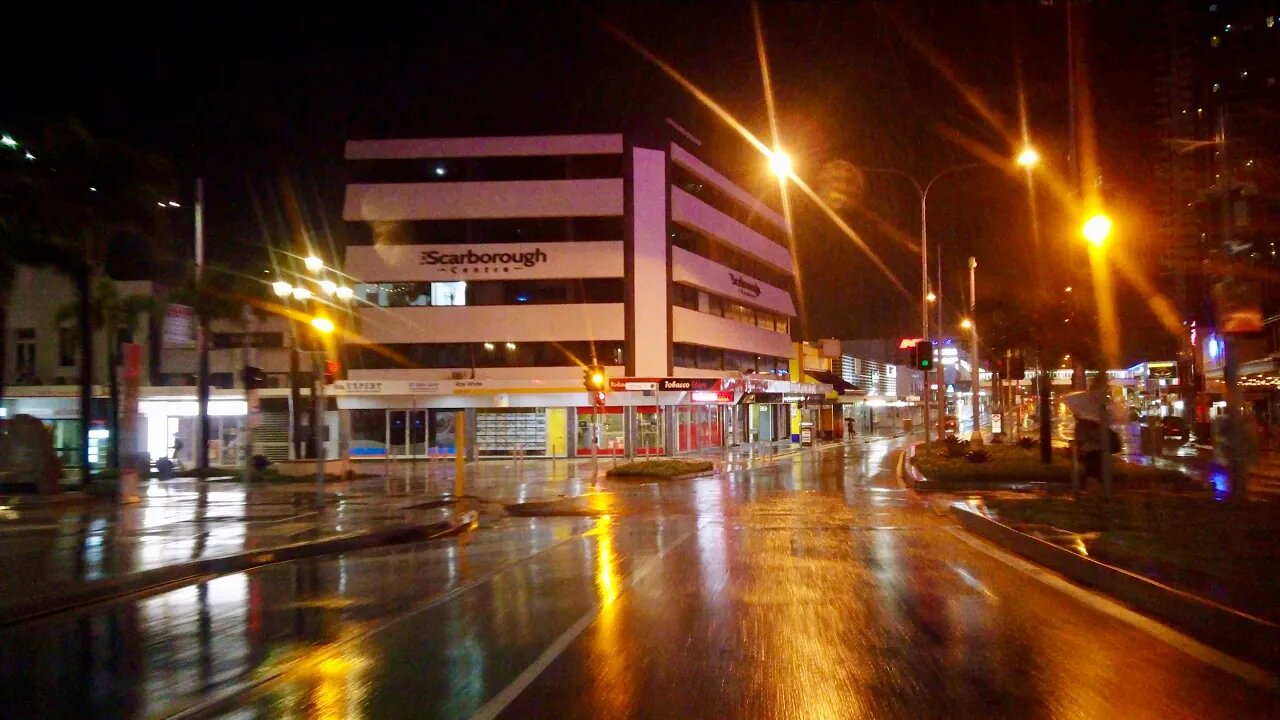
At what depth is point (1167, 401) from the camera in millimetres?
86375

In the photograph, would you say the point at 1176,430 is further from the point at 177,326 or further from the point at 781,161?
the point at 177,326

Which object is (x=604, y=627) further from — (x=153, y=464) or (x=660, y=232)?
(x=660, y=232)

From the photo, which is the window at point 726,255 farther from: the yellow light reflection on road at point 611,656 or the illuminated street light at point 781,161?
the yellow light reflection on road at point 611,656

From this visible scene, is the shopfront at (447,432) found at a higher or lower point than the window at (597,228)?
lower

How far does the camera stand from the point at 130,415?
22.0m

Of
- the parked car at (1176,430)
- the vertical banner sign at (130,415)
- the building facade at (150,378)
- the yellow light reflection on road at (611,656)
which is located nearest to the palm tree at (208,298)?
the building facade at (150,378)

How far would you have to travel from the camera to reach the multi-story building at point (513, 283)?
44.7m

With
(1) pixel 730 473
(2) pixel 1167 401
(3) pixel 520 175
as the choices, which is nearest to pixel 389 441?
(3) pixel 520 175

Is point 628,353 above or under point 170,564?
above

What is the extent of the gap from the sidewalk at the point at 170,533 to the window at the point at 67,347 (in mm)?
13943

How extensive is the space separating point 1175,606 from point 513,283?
128ft

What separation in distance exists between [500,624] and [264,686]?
8.19ft

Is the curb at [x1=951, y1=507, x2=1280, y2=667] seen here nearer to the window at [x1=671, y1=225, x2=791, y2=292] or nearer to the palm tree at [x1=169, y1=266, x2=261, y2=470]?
the palm tree at [x1=169, y1=266, x2=261, y2=470]

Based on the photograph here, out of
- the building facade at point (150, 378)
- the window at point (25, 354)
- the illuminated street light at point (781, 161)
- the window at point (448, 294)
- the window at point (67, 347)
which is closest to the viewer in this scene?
the illuminated street light at point (781, 161)
